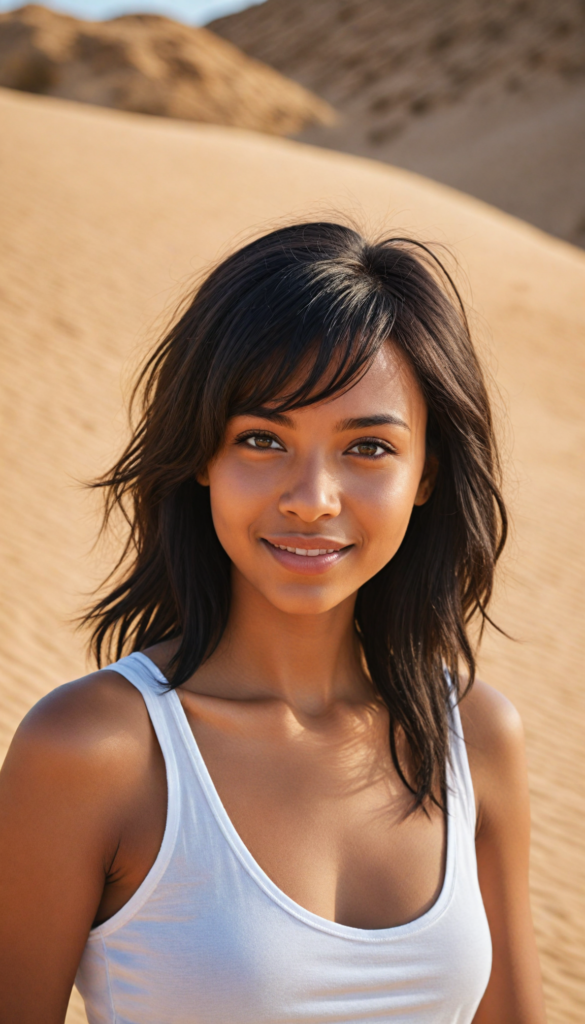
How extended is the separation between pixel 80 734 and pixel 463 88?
4632 centimetres

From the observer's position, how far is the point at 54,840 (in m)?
1.21

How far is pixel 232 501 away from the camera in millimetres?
1402

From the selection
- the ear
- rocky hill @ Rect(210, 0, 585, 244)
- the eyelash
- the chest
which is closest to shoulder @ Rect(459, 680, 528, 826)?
the chest

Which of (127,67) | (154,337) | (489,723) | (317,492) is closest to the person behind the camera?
(317,492)

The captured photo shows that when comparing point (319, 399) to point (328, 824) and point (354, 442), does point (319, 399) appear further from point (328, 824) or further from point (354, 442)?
point (328, 824)

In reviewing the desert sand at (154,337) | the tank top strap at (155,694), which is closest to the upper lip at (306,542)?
the tank top strap at (155,694)

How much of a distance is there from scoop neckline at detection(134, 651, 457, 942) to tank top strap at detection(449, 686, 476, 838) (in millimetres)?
132

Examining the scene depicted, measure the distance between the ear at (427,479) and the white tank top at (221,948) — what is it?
619mm

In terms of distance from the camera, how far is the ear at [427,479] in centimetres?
170

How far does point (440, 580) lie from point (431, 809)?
1.43ft

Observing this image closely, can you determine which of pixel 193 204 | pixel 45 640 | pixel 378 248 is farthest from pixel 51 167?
pixel 378 248

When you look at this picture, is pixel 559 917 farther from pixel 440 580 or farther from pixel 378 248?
pixel 378 248

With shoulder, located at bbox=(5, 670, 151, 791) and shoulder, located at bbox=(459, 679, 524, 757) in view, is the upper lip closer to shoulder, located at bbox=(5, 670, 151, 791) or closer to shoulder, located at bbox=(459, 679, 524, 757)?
shoulder, located at bbox=(5, 670, 151, 791)

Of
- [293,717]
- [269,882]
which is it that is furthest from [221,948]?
[293,717]
